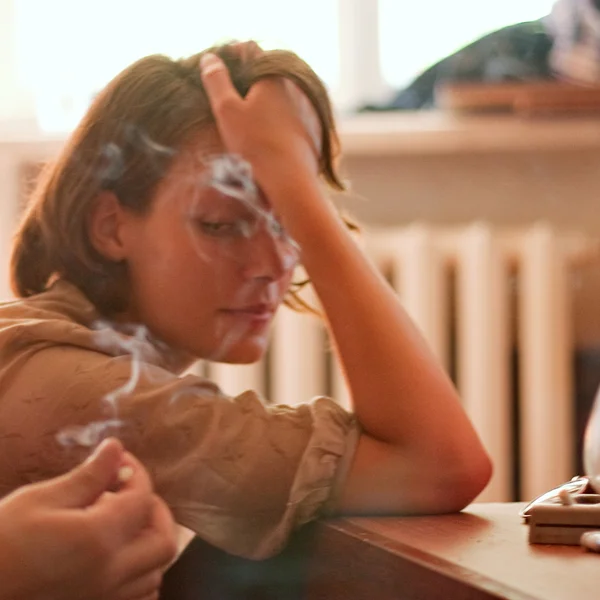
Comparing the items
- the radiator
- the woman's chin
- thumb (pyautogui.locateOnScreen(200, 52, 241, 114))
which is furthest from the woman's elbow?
the radiator

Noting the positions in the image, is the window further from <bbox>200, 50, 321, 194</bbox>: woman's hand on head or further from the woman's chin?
the woman's chin

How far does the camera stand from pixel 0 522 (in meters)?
0.46

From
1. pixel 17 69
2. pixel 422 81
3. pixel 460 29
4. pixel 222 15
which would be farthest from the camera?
pixel 422 81

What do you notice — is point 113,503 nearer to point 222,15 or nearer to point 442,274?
point 222,15

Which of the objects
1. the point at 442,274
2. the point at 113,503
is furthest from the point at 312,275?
the point at 442,274

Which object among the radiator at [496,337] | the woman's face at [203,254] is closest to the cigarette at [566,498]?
the woman's face at [203,254]

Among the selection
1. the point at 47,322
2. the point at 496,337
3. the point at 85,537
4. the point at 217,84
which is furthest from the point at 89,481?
the point at 496,337

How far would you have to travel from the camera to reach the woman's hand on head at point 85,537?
0.45 m

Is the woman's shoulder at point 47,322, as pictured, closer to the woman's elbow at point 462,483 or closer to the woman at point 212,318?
the woman at point 212,318

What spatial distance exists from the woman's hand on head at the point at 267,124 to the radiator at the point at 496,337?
70 centimetres

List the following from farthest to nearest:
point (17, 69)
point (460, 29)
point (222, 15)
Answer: point (460, 29), point (17, 69), point (222, 15)

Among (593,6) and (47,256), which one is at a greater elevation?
(593,6)

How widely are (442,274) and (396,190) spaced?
13cm

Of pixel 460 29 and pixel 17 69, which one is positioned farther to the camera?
pixel 460 29
